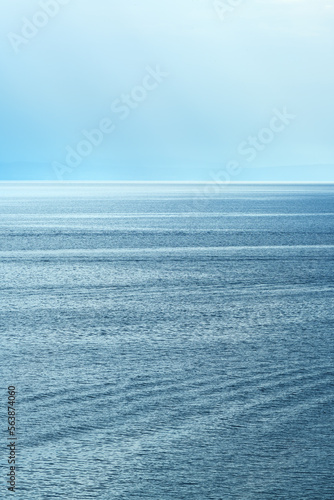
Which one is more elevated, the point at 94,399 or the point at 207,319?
the point at 94,399

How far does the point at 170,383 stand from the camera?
1124cm

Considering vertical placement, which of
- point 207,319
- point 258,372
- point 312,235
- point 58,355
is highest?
point 58,355

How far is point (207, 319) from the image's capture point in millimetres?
17000

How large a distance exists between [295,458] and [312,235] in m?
39.6

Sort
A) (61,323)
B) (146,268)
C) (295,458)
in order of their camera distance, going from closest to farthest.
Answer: (295,458) < (61,323) < (146,268)

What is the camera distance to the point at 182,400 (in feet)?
34.0

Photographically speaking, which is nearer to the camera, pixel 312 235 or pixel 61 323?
pixel 61 323

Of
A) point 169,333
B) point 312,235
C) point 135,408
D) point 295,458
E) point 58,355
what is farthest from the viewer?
point 312,235

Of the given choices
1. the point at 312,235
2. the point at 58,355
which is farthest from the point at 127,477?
the point at 312,235

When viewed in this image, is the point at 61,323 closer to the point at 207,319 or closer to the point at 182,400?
the point at 207,319

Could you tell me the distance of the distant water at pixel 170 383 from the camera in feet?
26.0

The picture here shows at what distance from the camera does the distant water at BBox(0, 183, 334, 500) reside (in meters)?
7.92

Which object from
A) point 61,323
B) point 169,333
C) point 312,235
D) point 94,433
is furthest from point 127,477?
point 312,235

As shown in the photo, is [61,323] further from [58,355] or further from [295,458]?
[295,458]
